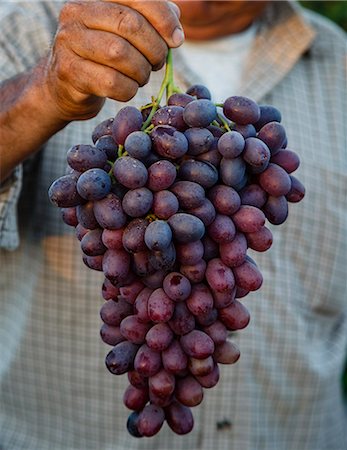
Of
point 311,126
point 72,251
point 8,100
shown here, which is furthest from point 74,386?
point 311,126

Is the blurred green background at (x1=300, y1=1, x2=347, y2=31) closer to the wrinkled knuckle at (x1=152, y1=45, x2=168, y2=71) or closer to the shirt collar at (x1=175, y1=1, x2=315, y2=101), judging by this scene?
the shirt collar at (x1=175, y1=1, x2=315, y2=101)

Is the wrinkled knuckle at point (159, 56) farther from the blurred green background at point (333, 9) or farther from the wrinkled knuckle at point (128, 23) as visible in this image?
the blurred green background at point (333, 9)

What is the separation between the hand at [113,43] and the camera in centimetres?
88

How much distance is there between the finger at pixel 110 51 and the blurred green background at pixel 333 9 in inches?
67.1

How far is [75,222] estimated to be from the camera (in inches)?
34.7

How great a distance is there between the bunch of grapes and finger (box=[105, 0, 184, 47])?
45mm

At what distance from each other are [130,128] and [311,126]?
930 millimetres

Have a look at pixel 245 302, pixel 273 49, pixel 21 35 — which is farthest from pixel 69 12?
pixel 273 49

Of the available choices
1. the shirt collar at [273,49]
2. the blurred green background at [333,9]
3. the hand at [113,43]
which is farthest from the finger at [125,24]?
the blurred green background at [333,9]

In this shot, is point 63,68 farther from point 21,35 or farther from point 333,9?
point 333,9

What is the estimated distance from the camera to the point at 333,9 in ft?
7.89

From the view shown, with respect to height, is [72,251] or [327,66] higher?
[327,66]

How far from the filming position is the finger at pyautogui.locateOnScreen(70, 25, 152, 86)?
88 cm

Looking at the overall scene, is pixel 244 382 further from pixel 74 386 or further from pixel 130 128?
pixel 130 128
